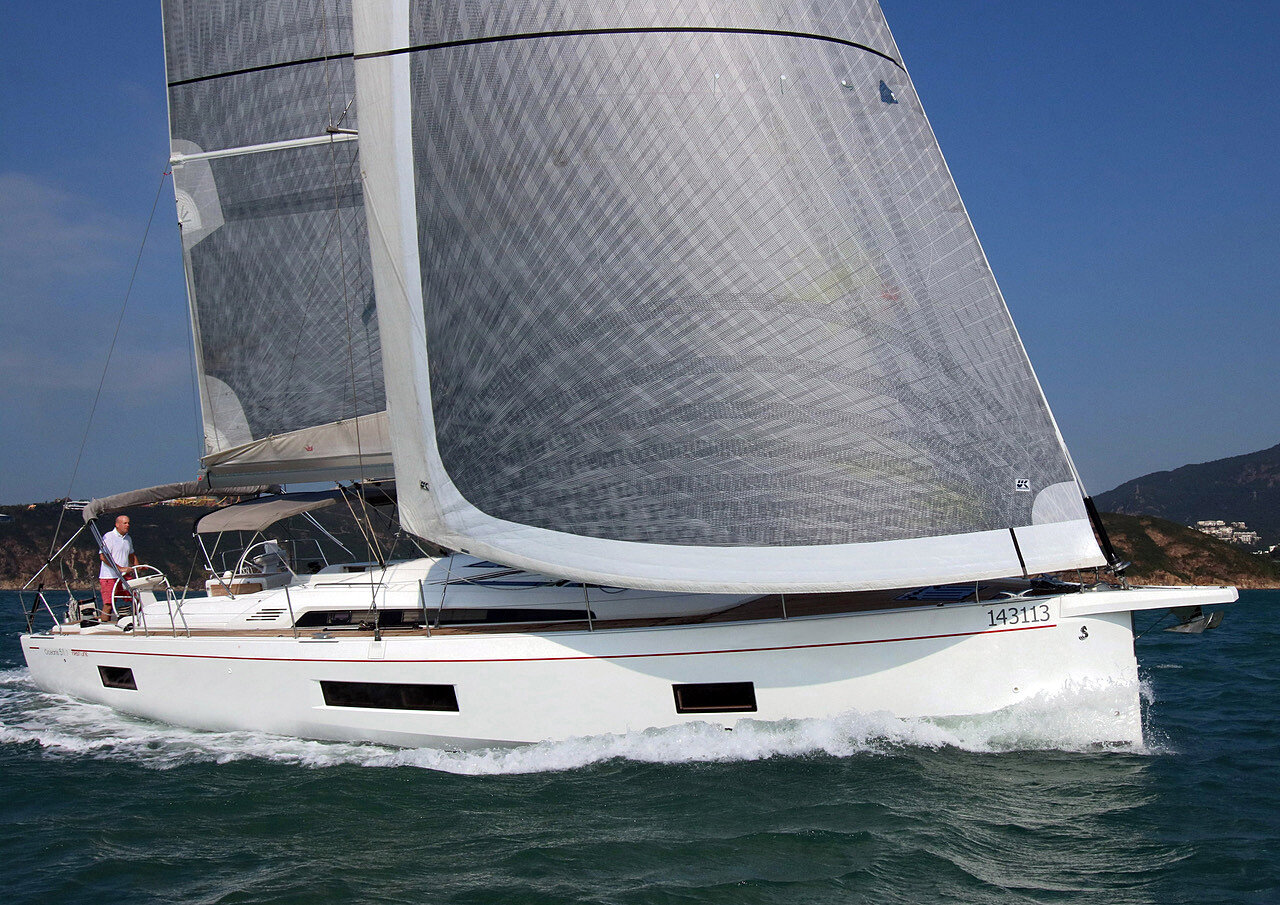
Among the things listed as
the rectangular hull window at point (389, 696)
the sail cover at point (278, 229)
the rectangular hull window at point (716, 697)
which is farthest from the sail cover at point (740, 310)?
the sail cover at point (278, 229)

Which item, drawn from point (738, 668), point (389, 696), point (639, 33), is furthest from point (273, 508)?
point (639, 33)

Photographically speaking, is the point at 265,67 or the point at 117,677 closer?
the point at 117,677

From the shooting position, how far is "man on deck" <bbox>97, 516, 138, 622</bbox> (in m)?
9.83

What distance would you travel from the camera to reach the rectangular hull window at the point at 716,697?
6809 mm

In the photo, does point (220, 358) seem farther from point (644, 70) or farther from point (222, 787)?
point (644, 70)

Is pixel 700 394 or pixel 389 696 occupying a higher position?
pixel 700 394

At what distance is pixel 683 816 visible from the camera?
5.52 meters

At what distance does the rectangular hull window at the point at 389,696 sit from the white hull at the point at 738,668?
49 millimetres

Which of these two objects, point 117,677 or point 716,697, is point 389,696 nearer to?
point 716,697

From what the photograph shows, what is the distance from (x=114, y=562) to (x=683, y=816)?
7.43 meters

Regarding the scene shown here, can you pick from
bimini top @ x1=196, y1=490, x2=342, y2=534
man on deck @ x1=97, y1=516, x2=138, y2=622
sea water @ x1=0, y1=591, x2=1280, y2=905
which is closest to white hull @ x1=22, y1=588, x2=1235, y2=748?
sea water @ x1=0, y1=591, x2=1280, y2=905

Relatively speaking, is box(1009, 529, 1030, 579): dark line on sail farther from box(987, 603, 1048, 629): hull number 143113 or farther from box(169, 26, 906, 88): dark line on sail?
box(169, 26, 906, 88): dark line on sail

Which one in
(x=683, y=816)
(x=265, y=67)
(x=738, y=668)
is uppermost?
(x=265, y=67)

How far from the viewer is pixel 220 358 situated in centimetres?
1000
